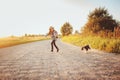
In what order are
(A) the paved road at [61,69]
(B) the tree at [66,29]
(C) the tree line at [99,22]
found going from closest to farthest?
1. (A) the paved road at [61,69]
2. (C) the tree line at [99,22]
3. (B) the tree at [66,29]

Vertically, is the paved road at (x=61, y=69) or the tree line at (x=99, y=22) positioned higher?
the tree line at (x=99, y=22)

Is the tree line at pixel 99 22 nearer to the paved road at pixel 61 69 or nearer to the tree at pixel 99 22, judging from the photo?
the tree at pixel 99 22

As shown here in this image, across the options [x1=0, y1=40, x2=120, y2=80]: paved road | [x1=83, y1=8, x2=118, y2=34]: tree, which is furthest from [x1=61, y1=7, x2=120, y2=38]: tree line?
[x1=0, y1=40, x2=120, y2=80]: paved road

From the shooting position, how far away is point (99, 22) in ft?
150

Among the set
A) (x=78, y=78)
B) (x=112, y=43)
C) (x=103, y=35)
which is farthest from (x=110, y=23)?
(x=78, y=78)

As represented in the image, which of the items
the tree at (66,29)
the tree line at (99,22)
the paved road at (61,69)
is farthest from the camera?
the tree at (66,29)

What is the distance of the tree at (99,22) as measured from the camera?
146 feet

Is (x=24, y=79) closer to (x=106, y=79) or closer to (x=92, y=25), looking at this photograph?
Answer: (x=106, y=79)

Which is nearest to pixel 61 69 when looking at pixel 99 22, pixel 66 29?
pixel 99 22

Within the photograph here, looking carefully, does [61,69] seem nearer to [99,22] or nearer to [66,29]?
[99,22]

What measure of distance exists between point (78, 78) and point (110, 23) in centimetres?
3975

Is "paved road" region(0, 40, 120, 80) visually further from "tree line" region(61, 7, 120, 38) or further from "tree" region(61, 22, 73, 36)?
"tree" region(61, 22, 73, 36)

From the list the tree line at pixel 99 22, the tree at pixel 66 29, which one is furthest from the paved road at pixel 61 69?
the tree at pixel 66 29

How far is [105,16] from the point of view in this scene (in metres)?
47.2
